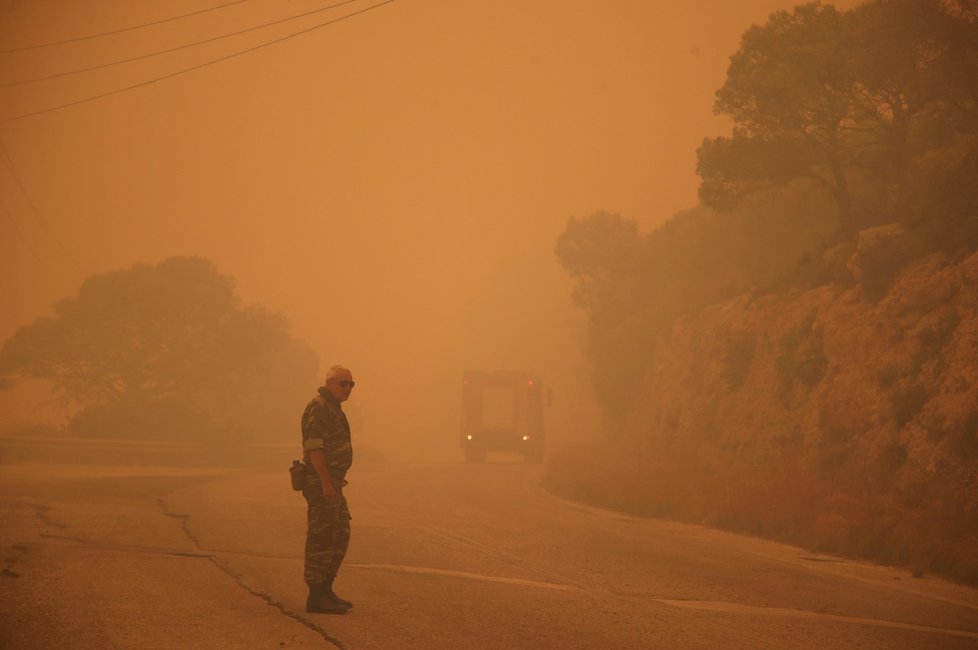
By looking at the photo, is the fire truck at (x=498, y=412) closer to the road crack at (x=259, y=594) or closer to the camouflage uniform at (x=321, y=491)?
the road crack at (x=259, y=594)

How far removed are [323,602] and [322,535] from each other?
559 mm

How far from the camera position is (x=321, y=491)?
7109mm

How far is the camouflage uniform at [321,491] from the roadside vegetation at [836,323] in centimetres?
774

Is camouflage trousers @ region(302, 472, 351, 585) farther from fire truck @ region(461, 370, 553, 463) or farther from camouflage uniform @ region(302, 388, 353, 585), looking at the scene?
fire truck @ region(461, 370, 553, 463)

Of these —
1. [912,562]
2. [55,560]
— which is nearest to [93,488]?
[55,560]

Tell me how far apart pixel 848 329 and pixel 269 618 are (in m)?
16.4

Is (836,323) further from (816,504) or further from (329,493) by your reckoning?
(329,493)

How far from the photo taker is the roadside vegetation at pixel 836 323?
45.3 feet

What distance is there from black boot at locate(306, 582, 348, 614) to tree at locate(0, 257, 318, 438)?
3305 centimetres

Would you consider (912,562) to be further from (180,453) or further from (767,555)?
(180,453)

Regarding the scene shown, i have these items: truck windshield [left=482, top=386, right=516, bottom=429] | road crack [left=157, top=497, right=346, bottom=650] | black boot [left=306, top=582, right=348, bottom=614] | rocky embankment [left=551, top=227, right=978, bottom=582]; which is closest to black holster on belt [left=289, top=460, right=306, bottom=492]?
black boot [left=306, top=582, right=348, bottom=614]

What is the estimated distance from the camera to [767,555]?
11688 mm

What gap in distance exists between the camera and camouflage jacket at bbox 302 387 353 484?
7.15m

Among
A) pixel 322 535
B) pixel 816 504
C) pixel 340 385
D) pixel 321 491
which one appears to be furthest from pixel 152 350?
pixel 322 535
